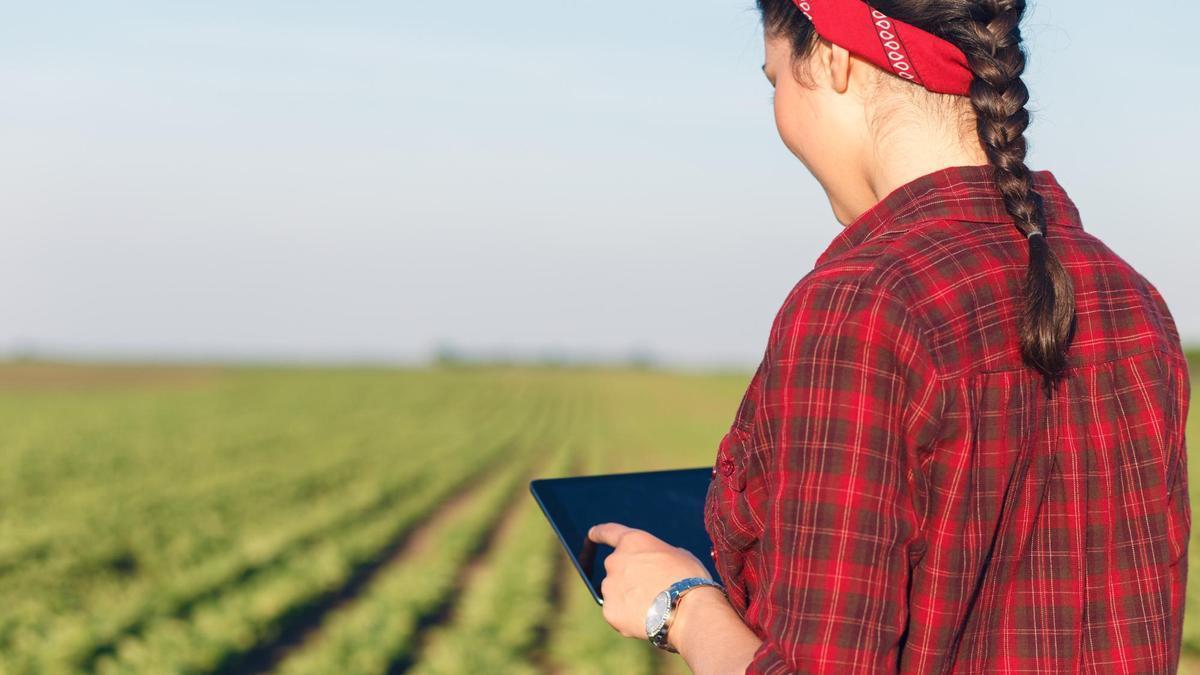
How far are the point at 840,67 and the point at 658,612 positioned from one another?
25.3 inches

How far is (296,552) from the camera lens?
992 centimetres

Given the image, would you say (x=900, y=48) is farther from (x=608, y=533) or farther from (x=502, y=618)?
(x=502, y=618)

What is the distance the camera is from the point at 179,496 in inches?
508

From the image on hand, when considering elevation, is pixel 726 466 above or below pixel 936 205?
below

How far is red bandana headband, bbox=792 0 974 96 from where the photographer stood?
1.25m

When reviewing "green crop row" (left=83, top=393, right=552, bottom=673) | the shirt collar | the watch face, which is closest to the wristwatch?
the watch face

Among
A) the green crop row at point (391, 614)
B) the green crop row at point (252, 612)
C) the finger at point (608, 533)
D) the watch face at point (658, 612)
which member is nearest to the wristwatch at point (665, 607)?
the watch face at point (658, 612)

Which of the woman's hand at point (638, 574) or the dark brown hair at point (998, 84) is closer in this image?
the dark brown hair at point (998, 84)

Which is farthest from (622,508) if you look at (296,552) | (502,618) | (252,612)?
(296,552)

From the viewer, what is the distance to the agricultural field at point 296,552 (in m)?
6.70

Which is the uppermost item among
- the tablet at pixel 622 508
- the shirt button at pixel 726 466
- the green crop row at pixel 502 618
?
the shirt button at pixel 726 466

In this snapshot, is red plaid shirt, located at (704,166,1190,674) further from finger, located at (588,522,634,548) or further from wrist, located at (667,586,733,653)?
finger, located at (588,522,634,548)

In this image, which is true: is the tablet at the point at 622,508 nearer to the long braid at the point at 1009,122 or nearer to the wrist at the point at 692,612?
the wrist at the point at 692,612

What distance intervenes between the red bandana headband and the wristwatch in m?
0.60
